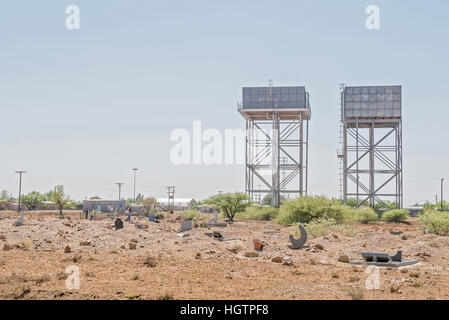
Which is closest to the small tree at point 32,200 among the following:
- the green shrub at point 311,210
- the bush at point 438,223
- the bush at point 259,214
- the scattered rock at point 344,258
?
the bush at point 259,214

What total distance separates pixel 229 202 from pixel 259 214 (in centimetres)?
354

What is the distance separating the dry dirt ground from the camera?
12.9 metres

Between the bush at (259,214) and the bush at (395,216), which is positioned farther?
the bush at (395,216)

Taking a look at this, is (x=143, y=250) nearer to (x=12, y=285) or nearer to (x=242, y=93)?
(x=12, y=285)

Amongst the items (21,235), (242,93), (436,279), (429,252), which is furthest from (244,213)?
(436,279)

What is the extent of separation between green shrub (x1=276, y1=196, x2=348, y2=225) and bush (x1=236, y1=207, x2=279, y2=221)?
1351 centimetres

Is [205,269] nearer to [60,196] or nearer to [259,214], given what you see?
[259,214]

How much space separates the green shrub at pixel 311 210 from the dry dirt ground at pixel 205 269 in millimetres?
9372

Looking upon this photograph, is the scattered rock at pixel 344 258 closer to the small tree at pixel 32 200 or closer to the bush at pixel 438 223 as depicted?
the bush at pixel 438 223

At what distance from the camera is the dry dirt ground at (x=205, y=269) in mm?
12922

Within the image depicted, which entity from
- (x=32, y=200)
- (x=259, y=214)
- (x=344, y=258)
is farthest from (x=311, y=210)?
(x=32, y=200)

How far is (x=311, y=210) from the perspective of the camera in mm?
37906

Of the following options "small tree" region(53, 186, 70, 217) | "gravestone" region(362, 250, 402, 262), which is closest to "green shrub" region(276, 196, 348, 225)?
"gravestone" region(362, 250, 402, 262)

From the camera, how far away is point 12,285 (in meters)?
13.7
